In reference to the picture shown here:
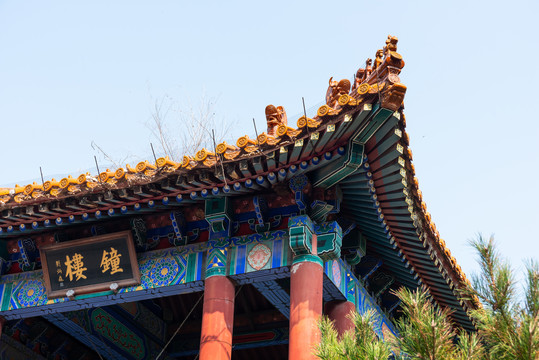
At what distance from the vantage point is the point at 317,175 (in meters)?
10.5

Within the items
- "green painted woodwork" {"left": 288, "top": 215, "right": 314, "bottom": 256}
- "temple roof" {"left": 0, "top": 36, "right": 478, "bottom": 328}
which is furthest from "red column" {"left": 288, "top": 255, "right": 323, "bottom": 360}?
"temple roof" {"left": 0, "top": 36, "right": 478, "bottom": 328}

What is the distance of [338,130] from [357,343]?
352cm

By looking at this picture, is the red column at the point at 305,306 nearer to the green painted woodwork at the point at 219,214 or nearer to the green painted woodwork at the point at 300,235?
the green painted woodwork at the point at 300,235

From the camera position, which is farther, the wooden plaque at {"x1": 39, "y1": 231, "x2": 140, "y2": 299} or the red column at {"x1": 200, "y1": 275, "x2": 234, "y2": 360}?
the wooden plaque at {"x1": 39, "y1": 231, "x2": 140, "y2": 299}

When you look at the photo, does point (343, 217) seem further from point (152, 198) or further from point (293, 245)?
point (152, 198)

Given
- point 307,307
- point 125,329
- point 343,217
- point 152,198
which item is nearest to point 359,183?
point 343,217

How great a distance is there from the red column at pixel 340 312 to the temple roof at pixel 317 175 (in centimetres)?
126

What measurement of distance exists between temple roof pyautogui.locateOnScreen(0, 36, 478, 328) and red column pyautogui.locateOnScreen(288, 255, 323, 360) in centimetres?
124

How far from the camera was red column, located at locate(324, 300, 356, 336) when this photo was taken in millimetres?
11242

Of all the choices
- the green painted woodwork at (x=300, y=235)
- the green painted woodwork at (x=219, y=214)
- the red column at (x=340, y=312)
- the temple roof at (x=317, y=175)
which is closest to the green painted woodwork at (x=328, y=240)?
the green painted woodwork at (x=300, y=235)

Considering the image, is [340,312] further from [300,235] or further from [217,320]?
[217,320]

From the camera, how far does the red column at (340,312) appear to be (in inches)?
443

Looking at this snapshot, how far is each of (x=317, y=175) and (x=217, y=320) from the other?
2.50 metres

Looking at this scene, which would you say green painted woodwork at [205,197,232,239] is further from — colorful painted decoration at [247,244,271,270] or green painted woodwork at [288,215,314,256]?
green painted woodwork at [288,215,314,256]
